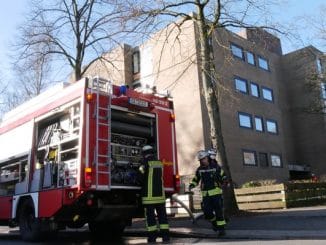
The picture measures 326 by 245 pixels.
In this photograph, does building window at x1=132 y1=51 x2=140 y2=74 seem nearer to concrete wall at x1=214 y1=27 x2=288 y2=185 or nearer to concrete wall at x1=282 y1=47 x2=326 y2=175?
concrete wall at x1=214 y1=27 x2=288 y2=185

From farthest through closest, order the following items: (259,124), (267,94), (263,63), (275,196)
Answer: (263,63) < (267,94) < (259,124) < (275,196)

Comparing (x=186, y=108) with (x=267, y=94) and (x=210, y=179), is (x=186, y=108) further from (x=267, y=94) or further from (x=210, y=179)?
(x=210, y=179)

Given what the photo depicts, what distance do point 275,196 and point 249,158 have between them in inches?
597

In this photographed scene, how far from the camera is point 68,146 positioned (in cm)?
970

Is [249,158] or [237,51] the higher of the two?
[237,51]

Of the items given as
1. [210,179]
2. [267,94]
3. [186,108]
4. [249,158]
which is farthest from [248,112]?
[210,179]

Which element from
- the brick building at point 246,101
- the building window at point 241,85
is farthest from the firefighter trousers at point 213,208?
the building window at point 241,85

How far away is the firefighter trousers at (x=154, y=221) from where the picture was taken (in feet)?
30.2

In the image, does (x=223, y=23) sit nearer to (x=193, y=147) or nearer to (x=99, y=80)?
(x=99, y=80)

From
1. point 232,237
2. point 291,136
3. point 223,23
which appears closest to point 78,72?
point 223,23

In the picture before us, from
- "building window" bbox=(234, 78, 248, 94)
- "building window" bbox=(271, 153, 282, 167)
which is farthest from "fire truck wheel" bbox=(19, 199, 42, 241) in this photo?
"building window" bbox=(271, 153, 282, 167)

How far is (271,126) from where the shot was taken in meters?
35.6

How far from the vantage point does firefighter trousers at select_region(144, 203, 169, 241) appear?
920 centimetres

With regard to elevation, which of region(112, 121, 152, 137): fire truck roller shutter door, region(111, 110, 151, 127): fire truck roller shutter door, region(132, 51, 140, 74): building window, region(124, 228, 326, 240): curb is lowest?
region(124, 228, 326, 240): curb
